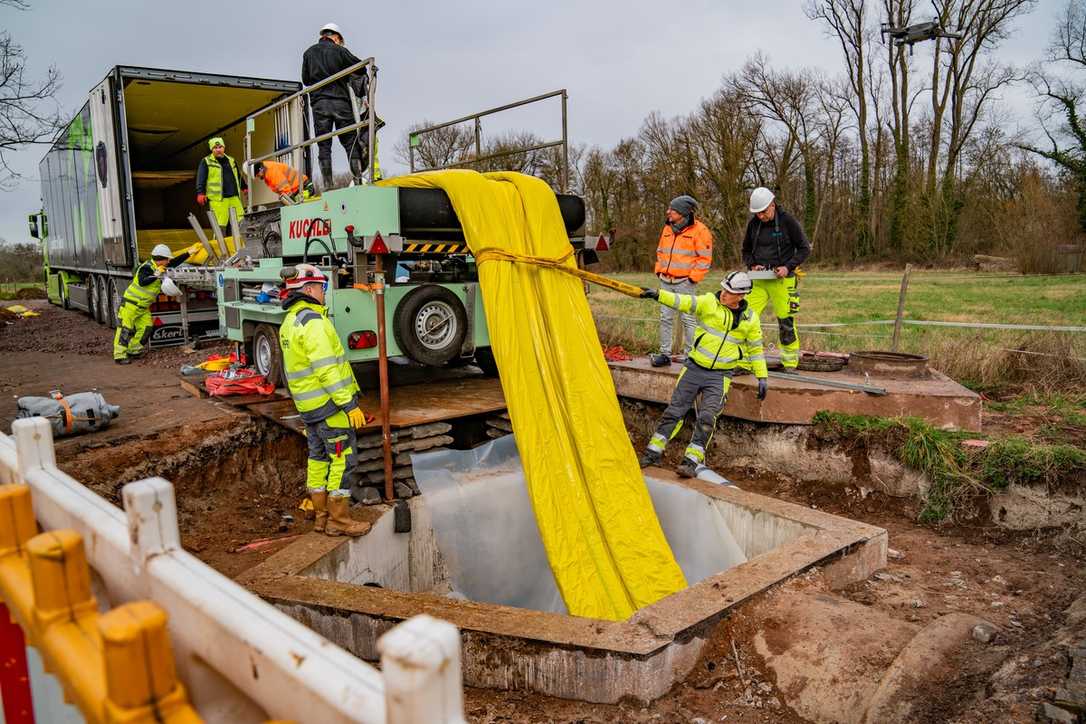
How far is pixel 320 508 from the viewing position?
5.53 m

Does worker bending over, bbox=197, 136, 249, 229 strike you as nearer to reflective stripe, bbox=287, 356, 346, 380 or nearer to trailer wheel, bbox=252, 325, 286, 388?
trailer wheel, bbox=252, 325, 286, 388

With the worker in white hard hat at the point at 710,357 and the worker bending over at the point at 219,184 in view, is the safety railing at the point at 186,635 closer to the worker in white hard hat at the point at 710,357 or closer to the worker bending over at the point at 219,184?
the worker in white hard hat at the point at 710,357

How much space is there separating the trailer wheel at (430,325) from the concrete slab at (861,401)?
2488mm

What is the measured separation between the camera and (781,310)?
295 inches

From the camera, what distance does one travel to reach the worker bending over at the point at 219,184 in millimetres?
9547

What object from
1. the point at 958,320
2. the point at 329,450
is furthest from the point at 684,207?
the point at 958,320

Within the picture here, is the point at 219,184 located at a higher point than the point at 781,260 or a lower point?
higher

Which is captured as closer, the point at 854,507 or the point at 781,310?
the point at 854,507

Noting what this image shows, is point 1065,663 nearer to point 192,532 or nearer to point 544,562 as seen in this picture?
point 544,562

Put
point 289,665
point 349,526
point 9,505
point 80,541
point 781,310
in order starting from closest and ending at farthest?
point 289,665, point 80,541, point 9,505, point 349,526, point 781,310

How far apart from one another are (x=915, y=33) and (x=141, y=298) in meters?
29.6

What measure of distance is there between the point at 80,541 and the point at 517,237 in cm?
532

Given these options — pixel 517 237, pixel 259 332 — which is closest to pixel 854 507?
pixel 517 237

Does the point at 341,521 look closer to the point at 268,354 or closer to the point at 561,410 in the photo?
the point at 561,410
